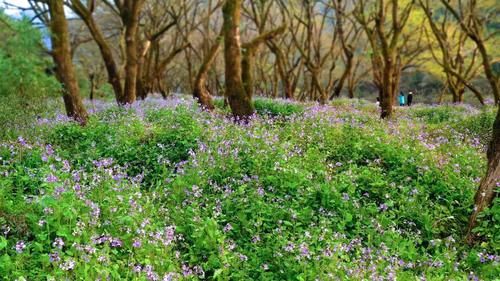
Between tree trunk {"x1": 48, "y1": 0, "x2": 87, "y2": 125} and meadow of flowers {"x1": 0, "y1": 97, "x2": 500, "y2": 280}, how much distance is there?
5.70 feet

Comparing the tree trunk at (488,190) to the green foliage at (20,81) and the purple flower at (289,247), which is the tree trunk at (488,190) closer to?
the purple flower at (289,247)

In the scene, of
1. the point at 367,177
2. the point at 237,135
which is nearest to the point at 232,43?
the point at 237,135

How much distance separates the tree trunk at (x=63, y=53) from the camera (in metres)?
10.4

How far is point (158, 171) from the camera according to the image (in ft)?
23.6

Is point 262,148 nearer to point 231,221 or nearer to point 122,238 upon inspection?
point 231,221

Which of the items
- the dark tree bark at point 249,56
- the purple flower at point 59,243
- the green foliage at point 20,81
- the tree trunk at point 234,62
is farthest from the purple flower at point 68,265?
the dark tree bark at point 249,56

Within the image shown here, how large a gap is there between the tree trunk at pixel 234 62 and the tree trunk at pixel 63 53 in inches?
149

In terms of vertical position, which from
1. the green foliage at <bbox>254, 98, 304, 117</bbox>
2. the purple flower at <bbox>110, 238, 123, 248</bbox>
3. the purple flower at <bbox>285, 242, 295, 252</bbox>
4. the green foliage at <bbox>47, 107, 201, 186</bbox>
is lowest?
the purple flower at <bbox>285, 242, 295, 252</bbox>

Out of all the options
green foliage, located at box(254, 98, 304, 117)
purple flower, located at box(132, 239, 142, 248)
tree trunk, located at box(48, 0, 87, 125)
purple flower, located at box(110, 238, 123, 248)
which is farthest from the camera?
green foliage, located at box(254, 98, 304, 117)

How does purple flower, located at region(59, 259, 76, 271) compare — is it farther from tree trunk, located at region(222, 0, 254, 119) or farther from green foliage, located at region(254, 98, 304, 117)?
green foliage, located at region(254, 98, 304, 117)

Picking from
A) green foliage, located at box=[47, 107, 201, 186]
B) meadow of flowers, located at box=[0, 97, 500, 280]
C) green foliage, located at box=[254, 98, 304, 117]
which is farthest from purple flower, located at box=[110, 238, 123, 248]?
green foliage, located at box=[254, 98, 304, 117]

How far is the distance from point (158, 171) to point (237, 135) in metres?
1.65

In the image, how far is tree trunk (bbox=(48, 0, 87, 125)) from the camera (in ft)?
34.0

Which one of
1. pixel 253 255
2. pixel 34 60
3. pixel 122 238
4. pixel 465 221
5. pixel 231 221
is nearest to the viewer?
pixel 122 238
